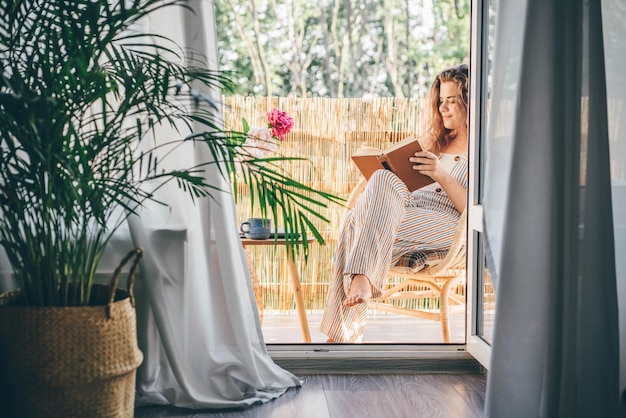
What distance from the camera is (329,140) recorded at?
382 centimetres

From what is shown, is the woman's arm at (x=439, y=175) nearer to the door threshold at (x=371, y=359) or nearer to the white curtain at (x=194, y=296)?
the door threshold at (x=371, y=359)

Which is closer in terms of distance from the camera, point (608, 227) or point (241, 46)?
point (608, 227)

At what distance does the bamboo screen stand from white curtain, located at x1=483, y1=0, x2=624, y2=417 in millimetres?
2205

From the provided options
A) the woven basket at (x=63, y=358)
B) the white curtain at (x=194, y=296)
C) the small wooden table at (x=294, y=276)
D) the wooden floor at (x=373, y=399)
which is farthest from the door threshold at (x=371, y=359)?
the woven basket at (x=63, y=358)

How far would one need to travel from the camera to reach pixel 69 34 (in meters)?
1.53

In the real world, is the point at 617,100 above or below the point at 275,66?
below

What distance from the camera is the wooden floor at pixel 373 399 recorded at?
191 centimetres

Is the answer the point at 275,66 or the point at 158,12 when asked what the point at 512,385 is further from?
the point at 275,66

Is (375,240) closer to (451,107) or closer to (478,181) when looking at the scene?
(478,181)

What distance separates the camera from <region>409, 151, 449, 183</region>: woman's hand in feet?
9.20

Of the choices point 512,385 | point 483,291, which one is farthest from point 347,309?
point 512,385

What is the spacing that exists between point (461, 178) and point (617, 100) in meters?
1.55

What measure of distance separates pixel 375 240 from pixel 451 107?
0.94 m

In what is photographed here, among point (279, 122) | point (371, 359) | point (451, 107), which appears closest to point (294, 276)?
point (371, 359)
